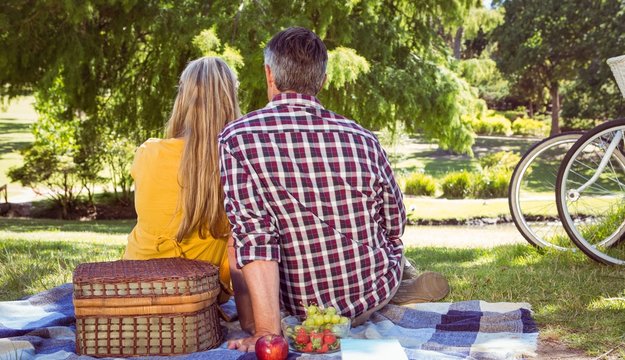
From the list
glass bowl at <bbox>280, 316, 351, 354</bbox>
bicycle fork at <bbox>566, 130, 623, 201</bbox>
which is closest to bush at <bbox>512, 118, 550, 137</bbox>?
bicycle fork at <bbox>566, 130, 623, 201</bbox>

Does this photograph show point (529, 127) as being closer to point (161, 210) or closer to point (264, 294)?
point (161, 210)

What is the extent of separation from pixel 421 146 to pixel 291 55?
84.9 feet

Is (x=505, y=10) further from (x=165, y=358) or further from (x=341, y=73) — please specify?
(x=165, y=358)

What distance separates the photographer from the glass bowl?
296cm

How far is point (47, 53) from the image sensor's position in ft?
37.2

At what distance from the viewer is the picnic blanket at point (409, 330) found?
9.90 ft

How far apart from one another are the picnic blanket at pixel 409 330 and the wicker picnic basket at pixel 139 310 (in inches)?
3.2

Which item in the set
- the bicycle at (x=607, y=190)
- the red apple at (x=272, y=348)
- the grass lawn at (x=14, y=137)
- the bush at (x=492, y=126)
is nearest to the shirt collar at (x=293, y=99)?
the red apple at (x=272, y=348)

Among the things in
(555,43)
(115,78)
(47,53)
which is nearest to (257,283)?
(47,53)

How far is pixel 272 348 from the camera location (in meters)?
2.77

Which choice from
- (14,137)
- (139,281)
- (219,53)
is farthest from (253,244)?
(14,137)

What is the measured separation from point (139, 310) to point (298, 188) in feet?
2.44

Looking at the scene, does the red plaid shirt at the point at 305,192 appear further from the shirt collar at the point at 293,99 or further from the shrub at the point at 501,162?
the shrub at the point at 501,162

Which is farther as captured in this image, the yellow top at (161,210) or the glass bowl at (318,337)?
the yellow top at (161,210)
